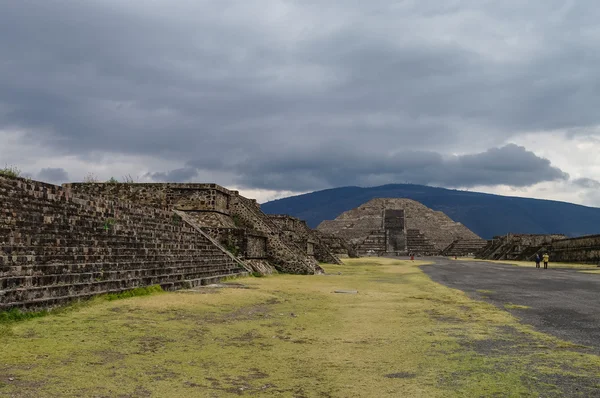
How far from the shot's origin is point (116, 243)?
11.9 metres

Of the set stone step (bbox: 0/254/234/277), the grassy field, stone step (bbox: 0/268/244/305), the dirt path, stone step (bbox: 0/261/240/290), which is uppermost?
stone step (bbox: 0/254/234/277)

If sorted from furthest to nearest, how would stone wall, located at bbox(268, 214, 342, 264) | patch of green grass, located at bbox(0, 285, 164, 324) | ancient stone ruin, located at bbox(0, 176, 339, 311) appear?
stone wall, located at bbox(268, 214, 342, 264)
ancient stone ruin, located at bbox(0, 176, 339, 311)
patch of green grass, located at bbox(0, 285, 164, 324)

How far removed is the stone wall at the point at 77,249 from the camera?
8.33 meters

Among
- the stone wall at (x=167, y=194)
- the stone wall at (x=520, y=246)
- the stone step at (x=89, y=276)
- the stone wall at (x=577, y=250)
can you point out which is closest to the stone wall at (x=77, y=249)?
the stone step at (x=89, y=276)

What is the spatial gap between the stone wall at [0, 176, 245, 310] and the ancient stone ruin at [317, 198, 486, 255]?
1936 inches

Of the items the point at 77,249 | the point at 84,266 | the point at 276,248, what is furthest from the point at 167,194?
the point at 84,266

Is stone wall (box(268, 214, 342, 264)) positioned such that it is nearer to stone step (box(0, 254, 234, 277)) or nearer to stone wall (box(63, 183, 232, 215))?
stone wall (box(63, 183, 232, 215))

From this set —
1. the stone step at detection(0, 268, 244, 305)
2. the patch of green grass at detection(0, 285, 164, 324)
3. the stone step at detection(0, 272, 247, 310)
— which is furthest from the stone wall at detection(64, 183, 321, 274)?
the stone step at detection(0, 272, 247, 310)

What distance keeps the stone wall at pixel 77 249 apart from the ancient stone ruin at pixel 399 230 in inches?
1936

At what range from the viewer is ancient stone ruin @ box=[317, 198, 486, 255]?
217 ft

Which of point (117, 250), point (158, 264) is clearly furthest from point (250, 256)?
point (117, 250)

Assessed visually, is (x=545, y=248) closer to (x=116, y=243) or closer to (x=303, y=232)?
(x=303, y=232)

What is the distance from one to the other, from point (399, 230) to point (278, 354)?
2617 inches

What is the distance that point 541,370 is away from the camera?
205 inches
